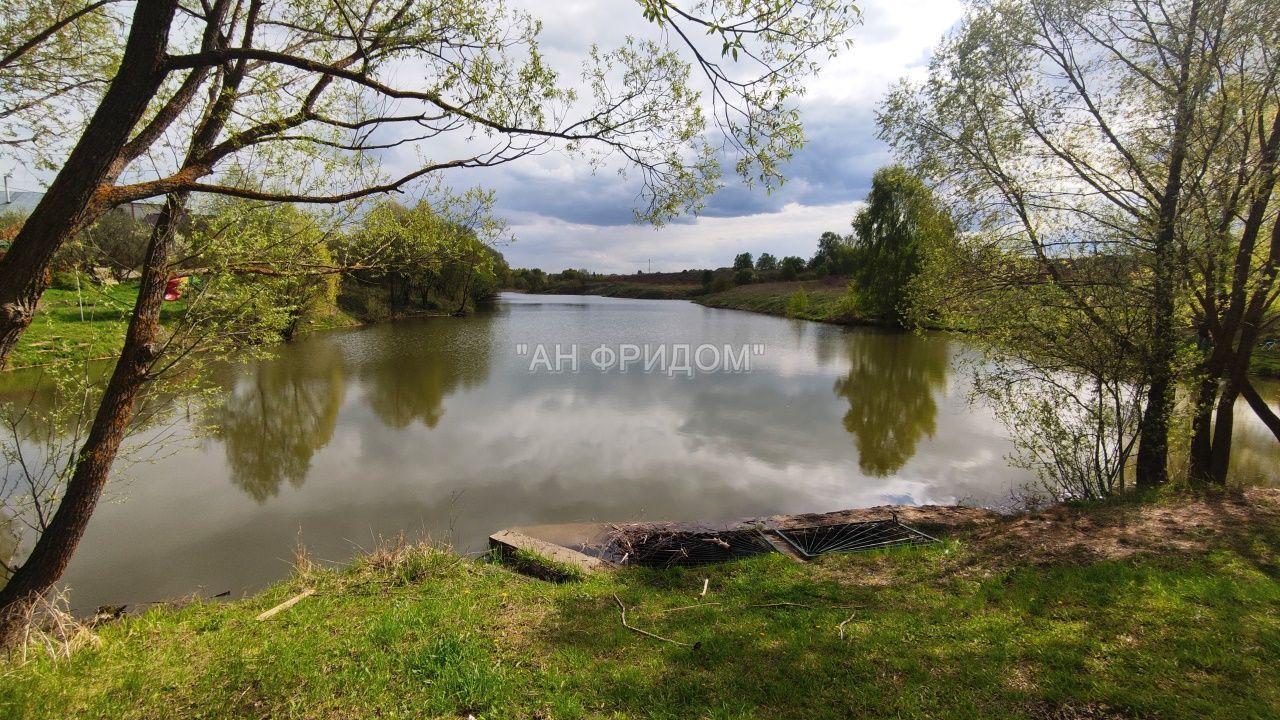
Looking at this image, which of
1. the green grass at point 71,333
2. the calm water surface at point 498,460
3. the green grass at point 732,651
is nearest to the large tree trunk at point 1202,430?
the calm water surface at point 498,460

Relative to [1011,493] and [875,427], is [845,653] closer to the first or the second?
[1011,493]

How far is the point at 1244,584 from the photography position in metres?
3.82

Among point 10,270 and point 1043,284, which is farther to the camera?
point 1043,284

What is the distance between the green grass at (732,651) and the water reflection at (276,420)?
9.61ft

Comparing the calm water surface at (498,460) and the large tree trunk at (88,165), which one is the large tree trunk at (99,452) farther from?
the calm water surface at (498,460)

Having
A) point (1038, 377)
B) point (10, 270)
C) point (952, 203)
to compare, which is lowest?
point (1038, 377)

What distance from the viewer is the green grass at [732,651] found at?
2.79m

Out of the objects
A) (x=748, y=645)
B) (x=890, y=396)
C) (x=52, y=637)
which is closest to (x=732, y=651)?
(x=748, y=645)

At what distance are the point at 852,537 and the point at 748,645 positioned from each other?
11.3 ft

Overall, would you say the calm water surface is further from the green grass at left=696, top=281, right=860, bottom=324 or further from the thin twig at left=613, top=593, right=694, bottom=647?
the green grass at left=696, top=281, right=860, bottom=324

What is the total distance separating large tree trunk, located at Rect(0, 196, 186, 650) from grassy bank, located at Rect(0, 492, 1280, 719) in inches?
26.2

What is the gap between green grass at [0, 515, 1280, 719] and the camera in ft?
9.17

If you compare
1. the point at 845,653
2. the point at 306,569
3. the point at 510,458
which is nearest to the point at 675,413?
the point at 510,458

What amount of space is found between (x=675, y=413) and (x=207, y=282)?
33.3ft
